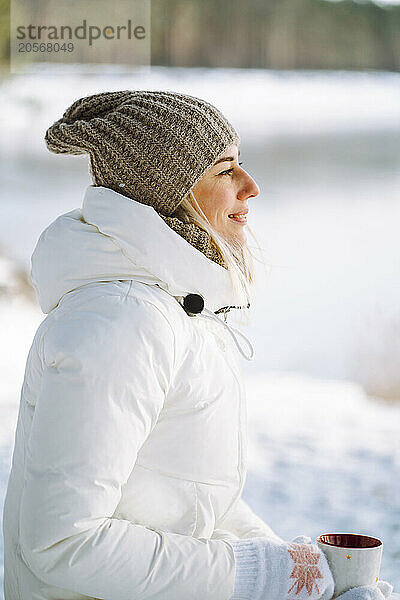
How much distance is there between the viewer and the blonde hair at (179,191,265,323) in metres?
1.04

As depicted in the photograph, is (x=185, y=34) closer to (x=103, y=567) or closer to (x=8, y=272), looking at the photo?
(x=8, y=272)

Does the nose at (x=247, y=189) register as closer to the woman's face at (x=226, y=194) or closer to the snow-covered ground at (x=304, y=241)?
the woman's face at (x=226, y=194)

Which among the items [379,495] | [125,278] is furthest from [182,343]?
[379,495]

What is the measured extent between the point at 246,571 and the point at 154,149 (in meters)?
0.54

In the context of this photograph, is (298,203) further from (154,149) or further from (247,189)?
(154,149)

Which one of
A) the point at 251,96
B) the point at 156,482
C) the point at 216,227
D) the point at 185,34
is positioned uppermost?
the point at 185,34

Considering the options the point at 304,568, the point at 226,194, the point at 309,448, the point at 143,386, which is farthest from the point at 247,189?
the point at 309,448

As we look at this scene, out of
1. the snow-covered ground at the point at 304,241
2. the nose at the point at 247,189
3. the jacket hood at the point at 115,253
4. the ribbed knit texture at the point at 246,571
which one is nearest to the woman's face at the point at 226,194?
the nose at the point at 247,189

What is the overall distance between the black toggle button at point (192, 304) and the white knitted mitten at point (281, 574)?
0.95 feet

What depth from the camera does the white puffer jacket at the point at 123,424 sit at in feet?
2.70

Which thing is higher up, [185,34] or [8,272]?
[185,34]

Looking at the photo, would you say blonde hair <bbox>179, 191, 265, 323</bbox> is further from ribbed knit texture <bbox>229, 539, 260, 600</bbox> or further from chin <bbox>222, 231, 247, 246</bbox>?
ribbed knit texture <bbox>229, 539, 260, 600</bbox>

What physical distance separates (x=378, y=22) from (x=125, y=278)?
245 centimetres

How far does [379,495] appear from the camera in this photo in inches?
115
